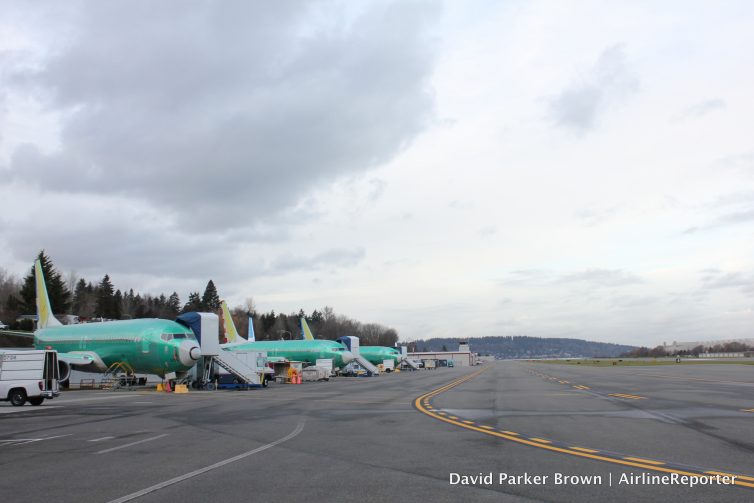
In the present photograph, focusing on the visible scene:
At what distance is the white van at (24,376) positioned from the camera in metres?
28.9

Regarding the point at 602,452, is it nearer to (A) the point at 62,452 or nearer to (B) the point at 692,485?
(B) the point at 692,485

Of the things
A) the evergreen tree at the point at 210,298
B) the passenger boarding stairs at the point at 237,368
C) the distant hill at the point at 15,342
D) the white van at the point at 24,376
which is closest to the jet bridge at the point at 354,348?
the passenger boarding stairs at the point at 237,368

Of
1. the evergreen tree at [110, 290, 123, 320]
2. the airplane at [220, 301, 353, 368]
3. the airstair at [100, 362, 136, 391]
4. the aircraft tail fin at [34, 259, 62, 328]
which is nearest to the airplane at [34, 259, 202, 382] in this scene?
the airstair at [100, 362, 136, 391]

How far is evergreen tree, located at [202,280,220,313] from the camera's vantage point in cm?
16012

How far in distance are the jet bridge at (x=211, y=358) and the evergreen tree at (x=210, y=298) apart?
114 meters

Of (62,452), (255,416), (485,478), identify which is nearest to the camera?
(485,478)

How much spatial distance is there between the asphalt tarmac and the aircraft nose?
2291cm

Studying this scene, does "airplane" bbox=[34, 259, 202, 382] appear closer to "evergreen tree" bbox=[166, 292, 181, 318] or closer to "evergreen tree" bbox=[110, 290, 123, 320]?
"evergreen tree" bbox=[110, 290, 123, 320]

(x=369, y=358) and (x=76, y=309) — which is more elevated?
(x=76, y=309)

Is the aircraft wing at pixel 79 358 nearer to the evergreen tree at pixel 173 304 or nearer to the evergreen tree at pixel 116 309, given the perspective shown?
the evergreen tree at pixel 116 309

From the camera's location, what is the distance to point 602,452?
11.8 meters

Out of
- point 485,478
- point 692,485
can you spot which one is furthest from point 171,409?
point 692,485

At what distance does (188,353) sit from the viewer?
44.8m

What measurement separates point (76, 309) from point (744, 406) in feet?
442
